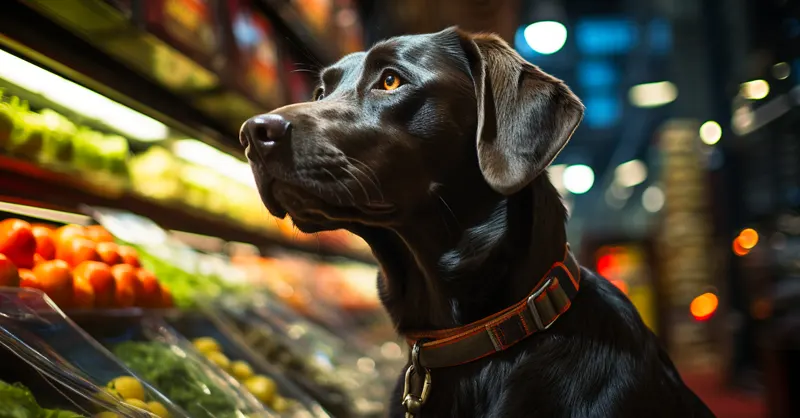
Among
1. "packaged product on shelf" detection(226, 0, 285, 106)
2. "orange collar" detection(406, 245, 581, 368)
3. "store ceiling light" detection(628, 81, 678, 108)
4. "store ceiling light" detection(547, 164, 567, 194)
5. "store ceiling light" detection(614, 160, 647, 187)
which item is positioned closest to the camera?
"orange collar" detection(406, 245, 581, 368)

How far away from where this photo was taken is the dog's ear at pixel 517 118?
1340 millimetres

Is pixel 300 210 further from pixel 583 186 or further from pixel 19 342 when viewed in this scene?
pixel 583 186

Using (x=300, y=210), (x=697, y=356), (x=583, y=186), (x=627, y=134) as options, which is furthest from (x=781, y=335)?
(x=583, y=186)

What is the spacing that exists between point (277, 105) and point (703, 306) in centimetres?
753

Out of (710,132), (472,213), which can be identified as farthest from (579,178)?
(472,213)

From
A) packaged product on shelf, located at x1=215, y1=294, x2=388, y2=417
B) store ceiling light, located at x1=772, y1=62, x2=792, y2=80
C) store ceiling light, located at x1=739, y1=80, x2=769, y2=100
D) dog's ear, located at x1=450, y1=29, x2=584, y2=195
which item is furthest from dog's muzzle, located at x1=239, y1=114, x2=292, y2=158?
store ceiling light, located at x1=739, y1=80, x2=769, y2=100

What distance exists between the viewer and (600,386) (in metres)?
1.30

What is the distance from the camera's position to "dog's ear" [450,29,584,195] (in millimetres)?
1340

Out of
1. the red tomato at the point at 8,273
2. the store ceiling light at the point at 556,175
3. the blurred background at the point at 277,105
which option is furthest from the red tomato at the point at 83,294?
the store ceiling light at the point at 556,175

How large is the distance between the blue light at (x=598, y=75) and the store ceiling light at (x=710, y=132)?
646 centimetres

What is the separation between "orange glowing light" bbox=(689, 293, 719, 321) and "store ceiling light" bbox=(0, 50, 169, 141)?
26.2ft

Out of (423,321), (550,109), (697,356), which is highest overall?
(550,109)

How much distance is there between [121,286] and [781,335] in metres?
3.33

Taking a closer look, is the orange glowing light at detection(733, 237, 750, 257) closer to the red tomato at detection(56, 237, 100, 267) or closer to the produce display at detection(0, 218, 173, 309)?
the produce display at detection(0, 218, 173, 309)
